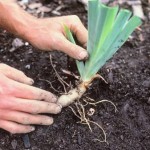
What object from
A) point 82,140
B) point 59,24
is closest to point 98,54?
point 59,24

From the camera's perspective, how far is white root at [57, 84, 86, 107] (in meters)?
1.76

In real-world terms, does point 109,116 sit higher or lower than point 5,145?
higher

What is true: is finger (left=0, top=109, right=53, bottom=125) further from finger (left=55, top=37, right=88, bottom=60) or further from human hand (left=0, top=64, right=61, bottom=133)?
finger (left=55, top=37, right=88, bottom=60)

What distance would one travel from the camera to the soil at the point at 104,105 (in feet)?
5.77

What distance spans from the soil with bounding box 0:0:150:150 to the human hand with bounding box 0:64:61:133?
0.11 metres

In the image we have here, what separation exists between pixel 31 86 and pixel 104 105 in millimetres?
378

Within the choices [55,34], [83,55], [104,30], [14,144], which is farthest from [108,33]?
[14,144]

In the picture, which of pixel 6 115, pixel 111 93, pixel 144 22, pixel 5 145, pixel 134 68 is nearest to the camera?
pixel 6 115

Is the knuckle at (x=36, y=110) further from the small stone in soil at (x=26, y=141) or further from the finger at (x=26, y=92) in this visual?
the small stone in soil at (x=26, y=141)

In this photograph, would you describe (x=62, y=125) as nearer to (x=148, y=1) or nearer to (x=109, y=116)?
(x=109, y=116)

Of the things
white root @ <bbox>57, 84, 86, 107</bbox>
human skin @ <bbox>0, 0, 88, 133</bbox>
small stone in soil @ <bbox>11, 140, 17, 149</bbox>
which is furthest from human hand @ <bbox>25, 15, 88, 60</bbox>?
small stone in soil @ <bbox>11, 140, 17, 149</bbox>

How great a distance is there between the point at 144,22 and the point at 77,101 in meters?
0.87

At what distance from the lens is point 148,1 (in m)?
2.61

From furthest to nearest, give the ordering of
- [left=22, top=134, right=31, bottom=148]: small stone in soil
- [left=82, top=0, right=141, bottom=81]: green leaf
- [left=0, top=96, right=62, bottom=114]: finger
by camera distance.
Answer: [left=22, top=134, right=31, bottom=148]: small stone in soil
[left=0, top=96, right=62, bottom=114]: finger
[left=82, top=0, right=141, bottom=81]: green leaf
